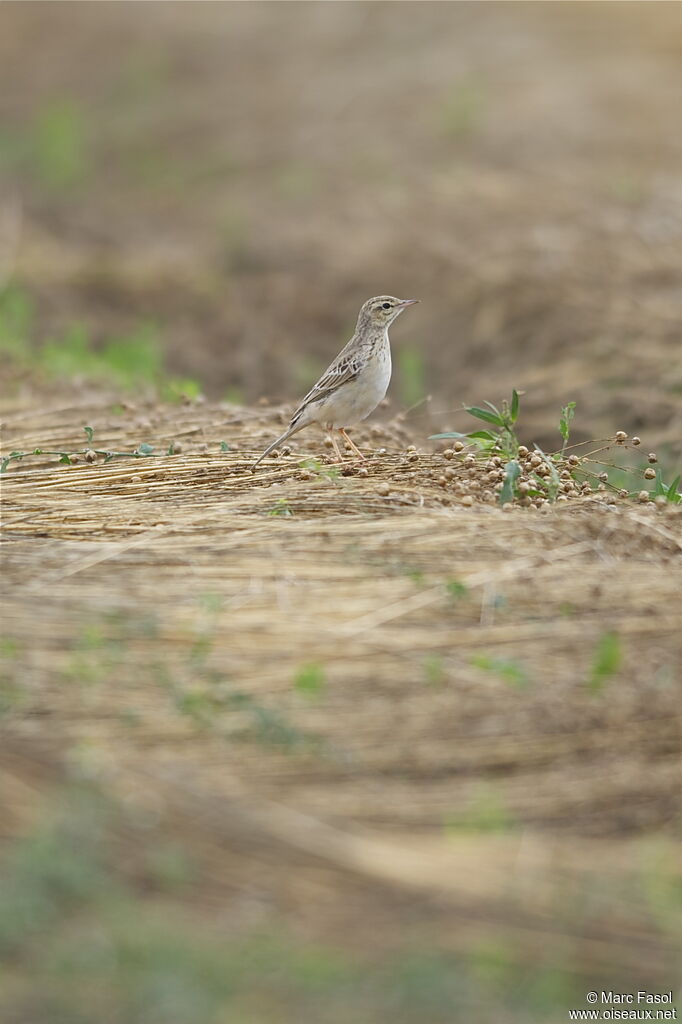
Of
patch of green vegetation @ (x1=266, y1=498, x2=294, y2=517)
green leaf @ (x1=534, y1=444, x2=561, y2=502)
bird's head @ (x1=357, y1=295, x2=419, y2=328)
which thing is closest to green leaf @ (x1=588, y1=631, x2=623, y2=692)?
green leaf @ (x1=534, y1=444, x2=561, y2=502)

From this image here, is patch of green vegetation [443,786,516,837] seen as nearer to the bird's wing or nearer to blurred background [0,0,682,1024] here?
blurred background [0,0,682,1024]

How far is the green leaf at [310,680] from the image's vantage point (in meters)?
4.54

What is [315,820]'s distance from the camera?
4191 mm

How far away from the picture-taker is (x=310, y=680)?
454cm

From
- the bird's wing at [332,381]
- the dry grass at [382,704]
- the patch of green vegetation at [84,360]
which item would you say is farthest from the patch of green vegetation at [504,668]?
the patch of green vegetation at [84,360]

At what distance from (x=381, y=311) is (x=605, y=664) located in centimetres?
348

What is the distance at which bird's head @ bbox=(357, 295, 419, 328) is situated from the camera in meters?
7.47

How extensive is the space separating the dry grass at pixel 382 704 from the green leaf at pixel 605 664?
0.02 meters

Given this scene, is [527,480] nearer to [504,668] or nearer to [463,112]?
[504,668]

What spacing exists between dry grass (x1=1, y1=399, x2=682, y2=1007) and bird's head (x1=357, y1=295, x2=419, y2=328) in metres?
1.75

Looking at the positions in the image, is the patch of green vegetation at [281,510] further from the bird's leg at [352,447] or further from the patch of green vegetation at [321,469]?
the bird's leg at [352,447]

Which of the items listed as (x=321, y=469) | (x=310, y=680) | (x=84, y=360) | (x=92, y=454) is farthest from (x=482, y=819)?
(x=84, y=360)

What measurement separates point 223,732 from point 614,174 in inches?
511

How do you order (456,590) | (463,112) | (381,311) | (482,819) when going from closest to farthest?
(482,819) < (456,590) < (381,311) < (463,112)
